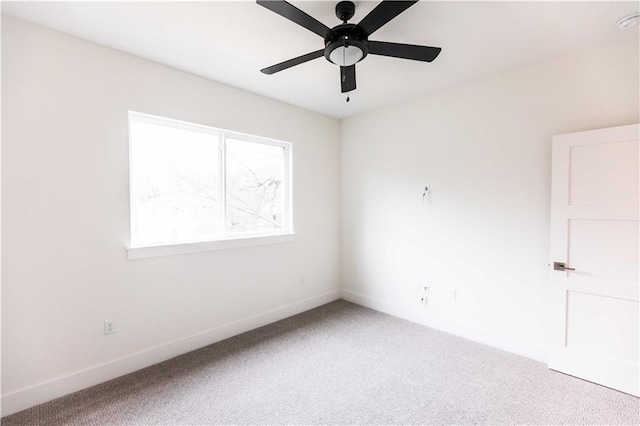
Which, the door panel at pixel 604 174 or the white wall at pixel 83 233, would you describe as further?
the door panel at pixel 604 174

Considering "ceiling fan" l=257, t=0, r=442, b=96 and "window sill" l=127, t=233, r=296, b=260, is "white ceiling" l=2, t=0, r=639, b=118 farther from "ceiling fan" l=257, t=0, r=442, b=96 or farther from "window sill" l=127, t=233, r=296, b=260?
"window sill" l=127, t=233, r=296, b=260

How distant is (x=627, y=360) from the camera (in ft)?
7.09

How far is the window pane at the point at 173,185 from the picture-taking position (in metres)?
2.58

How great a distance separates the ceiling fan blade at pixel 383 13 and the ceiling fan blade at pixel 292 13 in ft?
0.75

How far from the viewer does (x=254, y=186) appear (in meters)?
3.42

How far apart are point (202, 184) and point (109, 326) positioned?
1409 mm

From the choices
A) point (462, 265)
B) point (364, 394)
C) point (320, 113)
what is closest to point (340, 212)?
point (320, 113)

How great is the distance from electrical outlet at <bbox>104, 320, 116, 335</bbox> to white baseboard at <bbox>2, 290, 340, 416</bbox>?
0.24 metres

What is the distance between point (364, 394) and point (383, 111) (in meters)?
3.02

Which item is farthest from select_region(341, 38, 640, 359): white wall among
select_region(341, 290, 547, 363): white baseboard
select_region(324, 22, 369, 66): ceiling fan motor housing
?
select_region(324, 22, 369, 66): ceiling fan motor housing

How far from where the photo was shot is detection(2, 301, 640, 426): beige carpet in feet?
6.33

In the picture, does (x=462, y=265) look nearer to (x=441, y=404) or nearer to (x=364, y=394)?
(x=441, y=404)

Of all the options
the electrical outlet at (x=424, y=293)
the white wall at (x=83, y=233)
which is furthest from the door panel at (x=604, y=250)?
the white wall at (x=83, y=233)

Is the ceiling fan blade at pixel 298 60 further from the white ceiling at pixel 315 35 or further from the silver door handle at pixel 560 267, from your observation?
the silver door handle at pixel 560 267
